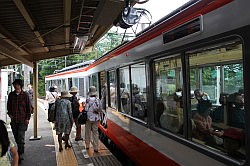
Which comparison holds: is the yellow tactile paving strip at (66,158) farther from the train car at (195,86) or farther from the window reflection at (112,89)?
the train car at (195,86)

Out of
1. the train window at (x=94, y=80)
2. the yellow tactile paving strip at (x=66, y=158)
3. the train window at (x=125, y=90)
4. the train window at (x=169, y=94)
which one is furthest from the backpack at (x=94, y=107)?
the train window at (x=169, y=94)

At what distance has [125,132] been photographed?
6.30 metres

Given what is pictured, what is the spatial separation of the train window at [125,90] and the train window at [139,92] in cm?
39

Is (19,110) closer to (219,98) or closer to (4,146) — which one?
(4,146)

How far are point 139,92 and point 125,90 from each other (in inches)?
46.2

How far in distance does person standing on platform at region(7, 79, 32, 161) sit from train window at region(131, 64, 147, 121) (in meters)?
2.28

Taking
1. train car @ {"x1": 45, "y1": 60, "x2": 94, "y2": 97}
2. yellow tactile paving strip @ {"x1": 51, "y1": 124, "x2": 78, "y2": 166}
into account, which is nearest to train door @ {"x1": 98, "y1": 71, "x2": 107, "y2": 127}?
yellow tactile paving strip @ {"x1": 51, "y1": 124, "x2": 78, "y2": 166}

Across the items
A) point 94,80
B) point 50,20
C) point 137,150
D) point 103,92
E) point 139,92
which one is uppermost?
point 50,20

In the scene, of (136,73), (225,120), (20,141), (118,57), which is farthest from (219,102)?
(20,141)

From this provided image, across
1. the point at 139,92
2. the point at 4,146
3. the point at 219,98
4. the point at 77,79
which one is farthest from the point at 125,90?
the point at 77,79

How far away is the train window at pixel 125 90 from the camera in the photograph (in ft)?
20.1

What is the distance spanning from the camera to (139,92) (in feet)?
17.4

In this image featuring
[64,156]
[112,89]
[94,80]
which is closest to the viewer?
[64,156]

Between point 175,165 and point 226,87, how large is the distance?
1.27 meters
